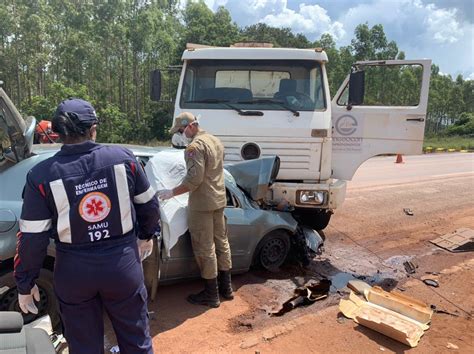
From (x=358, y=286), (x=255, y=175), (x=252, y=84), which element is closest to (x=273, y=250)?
(x=255, y=175)

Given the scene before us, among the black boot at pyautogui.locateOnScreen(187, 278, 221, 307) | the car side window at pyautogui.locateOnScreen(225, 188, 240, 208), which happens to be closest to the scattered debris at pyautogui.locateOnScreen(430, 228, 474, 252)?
the car side window at pyautogui.locateOnScreen(225, 188, 240, 208)

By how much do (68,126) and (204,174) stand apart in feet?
6.47

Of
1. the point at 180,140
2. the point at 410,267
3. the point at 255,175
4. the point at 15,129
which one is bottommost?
the point at 410,267

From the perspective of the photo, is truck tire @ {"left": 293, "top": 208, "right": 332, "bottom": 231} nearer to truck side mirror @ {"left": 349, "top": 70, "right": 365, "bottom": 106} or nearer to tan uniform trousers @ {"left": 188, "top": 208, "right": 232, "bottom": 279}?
truck side mirror @ {"left": 349, "top": 70, "right": 365, "bottom": 106}

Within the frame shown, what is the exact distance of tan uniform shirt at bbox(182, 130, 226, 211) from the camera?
405 cm

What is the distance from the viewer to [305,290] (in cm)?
460

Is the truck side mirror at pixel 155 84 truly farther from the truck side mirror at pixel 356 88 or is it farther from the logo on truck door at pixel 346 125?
the truck side mirror at pixel 356 88

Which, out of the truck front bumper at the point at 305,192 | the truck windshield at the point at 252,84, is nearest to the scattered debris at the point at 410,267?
the truck front bumper at the point at 305,192

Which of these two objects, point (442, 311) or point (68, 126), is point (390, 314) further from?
point (68, 126)

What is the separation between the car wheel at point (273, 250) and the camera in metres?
5.08

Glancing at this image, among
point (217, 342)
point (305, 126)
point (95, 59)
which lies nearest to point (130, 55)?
point (95, 59)

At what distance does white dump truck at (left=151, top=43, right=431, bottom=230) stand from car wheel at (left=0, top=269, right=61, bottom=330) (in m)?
2.82

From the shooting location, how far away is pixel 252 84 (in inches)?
232

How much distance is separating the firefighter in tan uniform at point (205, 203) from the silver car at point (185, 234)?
8.3 inches
